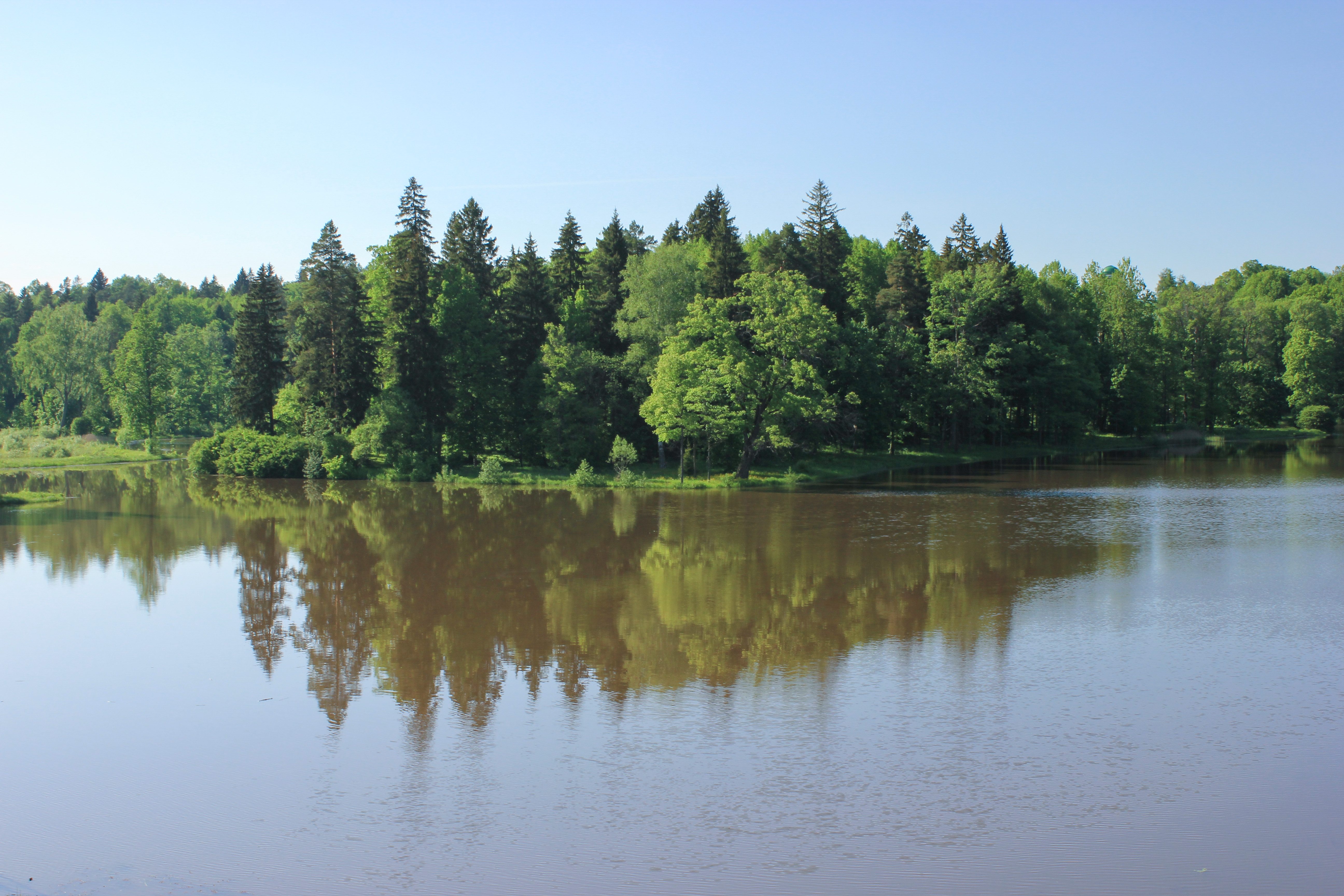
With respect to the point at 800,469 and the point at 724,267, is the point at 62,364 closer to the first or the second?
the point at 724,267

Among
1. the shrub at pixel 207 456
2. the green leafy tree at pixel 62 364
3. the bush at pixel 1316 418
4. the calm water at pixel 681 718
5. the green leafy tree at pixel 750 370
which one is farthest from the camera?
the bush at pixel 1316 418

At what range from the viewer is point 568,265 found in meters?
57.0

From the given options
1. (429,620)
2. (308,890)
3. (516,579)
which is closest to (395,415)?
(516,579)

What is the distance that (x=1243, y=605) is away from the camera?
19.0 meters

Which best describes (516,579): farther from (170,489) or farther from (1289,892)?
(170,489)

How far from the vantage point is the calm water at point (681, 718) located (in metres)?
9.30

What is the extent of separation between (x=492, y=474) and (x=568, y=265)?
15405mm

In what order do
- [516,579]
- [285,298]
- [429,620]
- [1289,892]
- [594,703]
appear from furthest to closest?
1. [285,298]
2. [516,579]
3. [429,620]
4. [594,703]
5. [1289,892]

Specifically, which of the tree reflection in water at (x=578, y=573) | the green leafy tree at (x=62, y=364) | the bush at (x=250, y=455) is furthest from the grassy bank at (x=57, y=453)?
the tree reflection in water at (x=578, y=573)

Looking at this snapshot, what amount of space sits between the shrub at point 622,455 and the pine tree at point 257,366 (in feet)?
70.4

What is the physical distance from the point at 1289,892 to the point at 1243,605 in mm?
11848

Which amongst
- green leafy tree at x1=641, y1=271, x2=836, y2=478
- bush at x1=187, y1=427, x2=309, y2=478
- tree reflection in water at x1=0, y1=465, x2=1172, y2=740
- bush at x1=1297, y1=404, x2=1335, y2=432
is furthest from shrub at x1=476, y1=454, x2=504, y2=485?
bush at x1=1297, y1=404, x2=1335, y2=432

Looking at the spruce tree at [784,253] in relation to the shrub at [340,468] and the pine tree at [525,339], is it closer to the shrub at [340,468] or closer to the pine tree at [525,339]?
the pine tree at [525,339]

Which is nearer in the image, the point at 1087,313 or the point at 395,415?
the point at 395,415
